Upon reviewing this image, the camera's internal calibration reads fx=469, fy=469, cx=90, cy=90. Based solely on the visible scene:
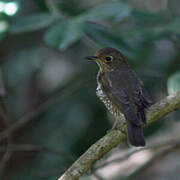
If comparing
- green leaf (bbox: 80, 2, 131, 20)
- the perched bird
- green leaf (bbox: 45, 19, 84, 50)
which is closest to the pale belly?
the perched bird

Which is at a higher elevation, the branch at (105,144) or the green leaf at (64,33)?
the green leaf at (64,33)

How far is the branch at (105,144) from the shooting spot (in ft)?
10.8

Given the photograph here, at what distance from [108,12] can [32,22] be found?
763 millimetres

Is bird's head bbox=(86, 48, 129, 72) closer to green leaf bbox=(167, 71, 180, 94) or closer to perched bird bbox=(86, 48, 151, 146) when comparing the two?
perched bird bbox=(86, 48, 151, 146)

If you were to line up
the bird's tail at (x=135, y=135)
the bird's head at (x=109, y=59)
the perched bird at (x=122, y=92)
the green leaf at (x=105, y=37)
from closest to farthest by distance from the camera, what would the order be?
the bird's tail at (x=135, y=135)
the perched bird at (x=122, y=92)
the green leaf at (x=105, y=37)
the bird's head at (x=109, y=59)

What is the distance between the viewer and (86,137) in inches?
224

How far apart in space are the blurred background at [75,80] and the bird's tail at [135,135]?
0.45m

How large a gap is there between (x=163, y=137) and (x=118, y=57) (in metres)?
1.33

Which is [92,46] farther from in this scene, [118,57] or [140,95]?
[140,95]

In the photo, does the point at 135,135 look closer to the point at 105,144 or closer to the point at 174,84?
the point at 105,144

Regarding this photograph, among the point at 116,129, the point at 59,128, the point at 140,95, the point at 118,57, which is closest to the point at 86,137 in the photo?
the point at 59,128

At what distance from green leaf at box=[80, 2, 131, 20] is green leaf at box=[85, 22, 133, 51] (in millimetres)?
95

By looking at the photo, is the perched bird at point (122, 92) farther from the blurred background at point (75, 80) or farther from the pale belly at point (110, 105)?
the blurred background at point (75, 80)

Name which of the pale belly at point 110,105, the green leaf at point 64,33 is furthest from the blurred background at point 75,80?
the pale belly at point 110,105
